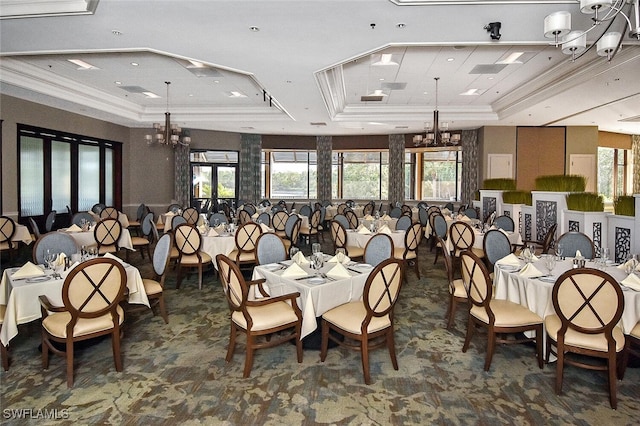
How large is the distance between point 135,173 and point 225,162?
315 cm

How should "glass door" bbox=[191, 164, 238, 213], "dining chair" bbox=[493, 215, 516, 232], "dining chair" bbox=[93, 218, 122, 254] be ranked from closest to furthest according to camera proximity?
1. "dining chair" bbox=[93, 218, 122, 254]
2. "dining chair" bbox=[493, 215, 516, 232]
3. "glass door" bbox=[191, 164, 238, 213]

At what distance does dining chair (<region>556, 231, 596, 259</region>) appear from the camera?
482cm

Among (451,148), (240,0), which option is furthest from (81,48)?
(451,148)

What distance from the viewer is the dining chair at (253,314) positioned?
3.27m

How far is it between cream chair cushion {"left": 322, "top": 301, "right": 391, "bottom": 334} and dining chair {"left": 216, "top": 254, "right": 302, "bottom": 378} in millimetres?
297

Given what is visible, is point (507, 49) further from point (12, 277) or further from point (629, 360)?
point (12, 277)

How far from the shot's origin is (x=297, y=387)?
10.4ft

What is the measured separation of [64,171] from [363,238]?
9139 mm

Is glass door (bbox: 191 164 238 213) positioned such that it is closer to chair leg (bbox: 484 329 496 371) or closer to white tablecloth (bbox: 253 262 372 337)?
white tablecloth (bbox: 253 262 372 337)

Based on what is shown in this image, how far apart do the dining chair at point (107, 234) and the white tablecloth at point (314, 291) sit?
432 centimetres

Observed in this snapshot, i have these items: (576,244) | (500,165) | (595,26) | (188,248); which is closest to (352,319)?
(595,26)

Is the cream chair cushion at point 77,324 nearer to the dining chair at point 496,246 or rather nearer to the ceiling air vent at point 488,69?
the dining chair at point 496,246

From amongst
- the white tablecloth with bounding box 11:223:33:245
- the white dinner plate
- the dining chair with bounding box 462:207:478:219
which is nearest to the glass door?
the white tablecloth with bounding box 11:223:33:245

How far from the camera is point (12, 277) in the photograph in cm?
362
